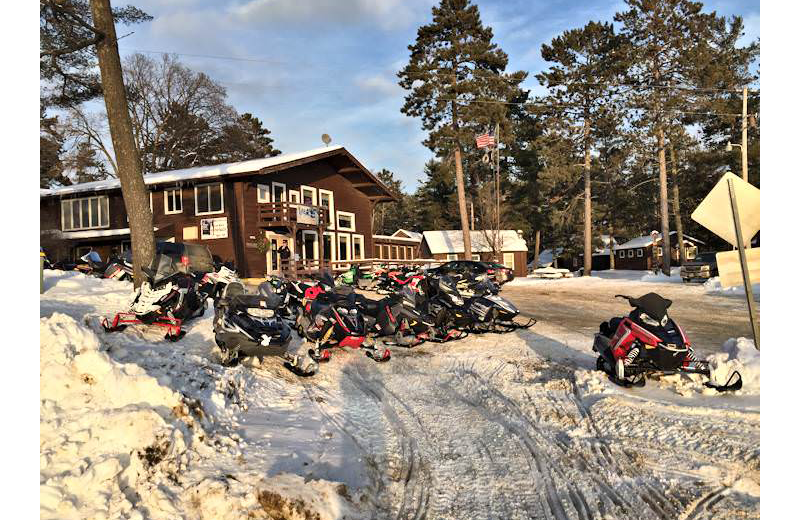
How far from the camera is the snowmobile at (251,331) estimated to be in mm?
6605

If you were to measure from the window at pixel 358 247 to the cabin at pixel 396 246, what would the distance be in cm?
950

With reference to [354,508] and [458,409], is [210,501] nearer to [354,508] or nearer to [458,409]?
[354,508]

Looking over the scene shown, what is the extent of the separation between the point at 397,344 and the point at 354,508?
221 inches

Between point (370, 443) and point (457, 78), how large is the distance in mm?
31817

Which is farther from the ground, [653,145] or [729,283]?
[653,145]

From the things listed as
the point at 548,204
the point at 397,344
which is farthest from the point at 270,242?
the point at 548,204

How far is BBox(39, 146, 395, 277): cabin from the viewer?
23.9m

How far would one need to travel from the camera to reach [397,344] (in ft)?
29.7

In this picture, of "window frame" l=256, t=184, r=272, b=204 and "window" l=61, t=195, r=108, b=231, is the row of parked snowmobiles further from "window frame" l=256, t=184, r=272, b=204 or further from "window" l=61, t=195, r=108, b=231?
"window" l=61, t=195, r=108, b=231

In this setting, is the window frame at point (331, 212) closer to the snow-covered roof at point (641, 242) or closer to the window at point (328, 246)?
the window at point (328, 246)

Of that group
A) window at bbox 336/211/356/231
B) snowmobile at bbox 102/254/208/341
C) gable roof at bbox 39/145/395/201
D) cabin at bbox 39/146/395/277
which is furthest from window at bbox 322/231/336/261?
snowmobile at bbox 102/254/208/341

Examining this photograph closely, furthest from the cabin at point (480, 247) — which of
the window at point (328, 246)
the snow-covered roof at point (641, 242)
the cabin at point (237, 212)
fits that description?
the snow-covered roof at point (641, 242)

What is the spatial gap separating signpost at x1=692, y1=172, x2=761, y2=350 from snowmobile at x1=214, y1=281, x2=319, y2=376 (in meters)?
5.89
